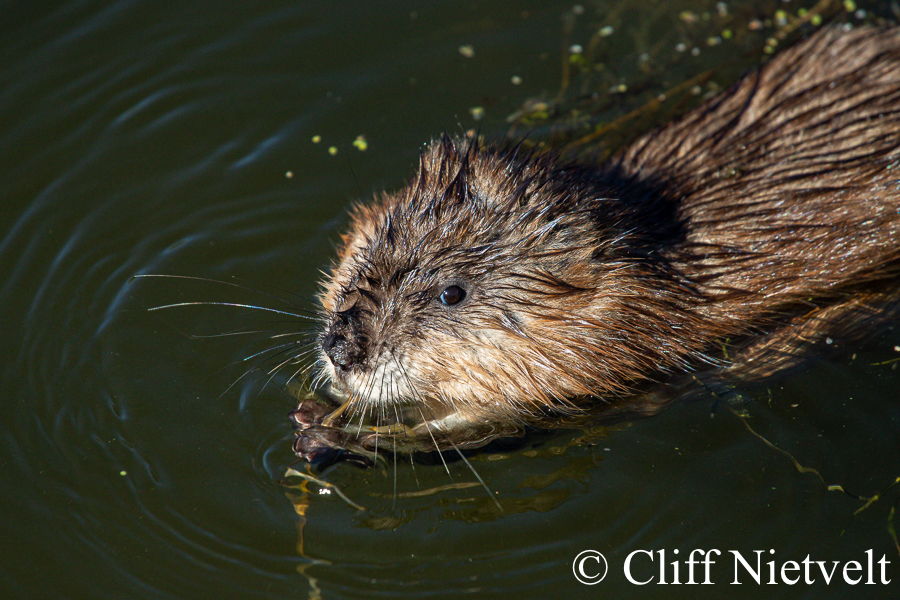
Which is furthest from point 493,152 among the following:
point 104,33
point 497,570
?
point 104,33

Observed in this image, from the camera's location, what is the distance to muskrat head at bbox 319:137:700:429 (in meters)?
3.31

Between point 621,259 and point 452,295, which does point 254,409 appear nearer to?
point 452,295

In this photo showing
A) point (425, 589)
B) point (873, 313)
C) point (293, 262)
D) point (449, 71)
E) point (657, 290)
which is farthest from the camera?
point (449, 71)

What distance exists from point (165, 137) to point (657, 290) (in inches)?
127

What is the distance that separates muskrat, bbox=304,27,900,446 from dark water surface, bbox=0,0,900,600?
0.33 metres

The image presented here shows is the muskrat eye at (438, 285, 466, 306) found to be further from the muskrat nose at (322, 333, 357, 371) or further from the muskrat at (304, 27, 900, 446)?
the muskrat nose at (322, 333, 357, 371)

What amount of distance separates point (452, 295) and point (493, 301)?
0.17 m

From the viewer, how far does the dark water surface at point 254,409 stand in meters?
3.37

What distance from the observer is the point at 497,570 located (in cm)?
333

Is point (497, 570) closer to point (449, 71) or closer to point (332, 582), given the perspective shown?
point (332, 582)

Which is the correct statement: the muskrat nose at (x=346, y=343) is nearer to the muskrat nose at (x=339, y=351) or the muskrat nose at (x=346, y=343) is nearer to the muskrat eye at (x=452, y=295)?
the muskrat nose at (x=339, y=351)

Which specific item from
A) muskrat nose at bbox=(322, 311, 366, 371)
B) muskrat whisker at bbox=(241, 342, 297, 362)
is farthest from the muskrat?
muskrat whisker at bbox=(241, 342, 297, 362)

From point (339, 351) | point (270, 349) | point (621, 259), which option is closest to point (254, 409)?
point (270, 349)

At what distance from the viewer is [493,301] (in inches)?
132
